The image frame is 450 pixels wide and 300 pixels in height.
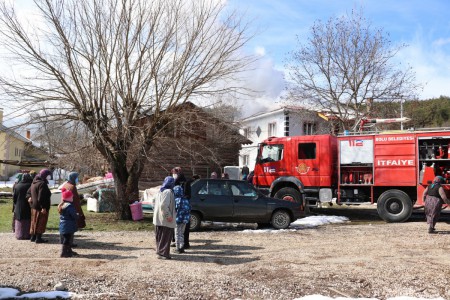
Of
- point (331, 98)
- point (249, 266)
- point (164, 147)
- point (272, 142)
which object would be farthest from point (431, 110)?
point (249, 266)

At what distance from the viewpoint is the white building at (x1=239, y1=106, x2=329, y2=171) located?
3108cm

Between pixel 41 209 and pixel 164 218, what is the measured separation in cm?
323

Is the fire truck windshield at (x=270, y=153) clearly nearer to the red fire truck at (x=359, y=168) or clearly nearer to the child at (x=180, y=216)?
the red fire truck at (x=359, y=168)

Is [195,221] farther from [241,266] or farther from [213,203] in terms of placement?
[241,266]

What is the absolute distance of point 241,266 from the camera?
8.41 metres

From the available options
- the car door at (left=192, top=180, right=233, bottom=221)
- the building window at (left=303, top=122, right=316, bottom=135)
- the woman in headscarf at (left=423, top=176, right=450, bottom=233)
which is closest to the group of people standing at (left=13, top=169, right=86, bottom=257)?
the car door at (left=192, top=180, right=233, bottom=221)

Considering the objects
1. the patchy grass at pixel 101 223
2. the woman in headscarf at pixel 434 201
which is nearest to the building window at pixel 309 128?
the patchy grass at pixel 101 223

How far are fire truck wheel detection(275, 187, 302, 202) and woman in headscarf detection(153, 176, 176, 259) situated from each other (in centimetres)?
799

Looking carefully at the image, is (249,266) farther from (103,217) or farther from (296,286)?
(103,217)

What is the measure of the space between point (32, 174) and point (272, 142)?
8.72m

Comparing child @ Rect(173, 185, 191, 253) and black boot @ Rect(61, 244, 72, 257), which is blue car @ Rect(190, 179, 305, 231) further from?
black boot @ Rect(61, 244, 72, 257)

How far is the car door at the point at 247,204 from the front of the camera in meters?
13.1

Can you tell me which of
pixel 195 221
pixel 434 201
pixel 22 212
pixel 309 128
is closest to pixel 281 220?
pixel 195 221

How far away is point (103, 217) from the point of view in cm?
1553
